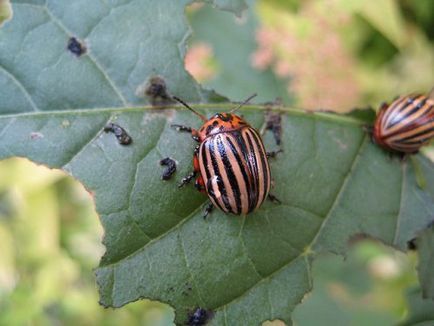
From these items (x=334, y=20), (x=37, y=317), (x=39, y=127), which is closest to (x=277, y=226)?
(x=39, y=127)

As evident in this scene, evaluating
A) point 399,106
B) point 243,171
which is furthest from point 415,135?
point 243,171

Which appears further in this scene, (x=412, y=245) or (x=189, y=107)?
(x=412, y=245)

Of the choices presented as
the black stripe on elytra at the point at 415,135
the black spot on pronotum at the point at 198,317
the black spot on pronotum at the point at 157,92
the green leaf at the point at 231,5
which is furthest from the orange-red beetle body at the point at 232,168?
the black stripe on elytra at the point at 415,135

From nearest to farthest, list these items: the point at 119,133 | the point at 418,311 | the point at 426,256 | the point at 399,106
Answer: the point at 119,133
the point at 426,256
the point at 418,311
the point at 399,106

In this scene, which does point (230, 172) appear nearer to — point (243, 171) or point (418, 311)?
point (243, 171)

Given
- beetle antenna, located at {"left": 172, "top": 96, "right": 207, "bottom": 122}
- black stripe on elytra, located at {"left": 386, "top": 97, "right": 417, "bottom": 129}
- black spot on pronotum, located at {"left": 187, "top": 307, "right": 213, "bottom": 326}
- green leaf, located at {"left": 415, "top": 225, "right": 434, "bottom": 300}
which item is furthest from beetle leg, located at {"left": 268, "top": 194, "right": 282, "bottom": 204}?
black stripe on elytra, located at {"left": 386, "top": 97, "right": 417, "bottom": 129}

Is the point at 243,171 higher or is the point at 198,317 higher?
the point at 243,171

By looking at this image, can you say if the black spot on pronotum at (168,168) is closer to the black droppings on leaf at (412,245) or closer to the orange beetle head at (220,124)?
the orange beetle head at (220,124)
